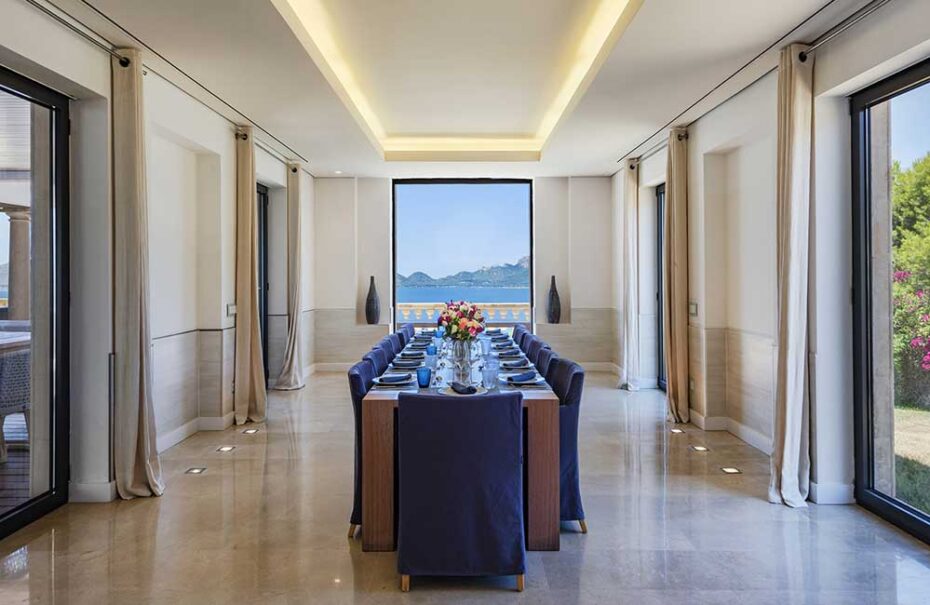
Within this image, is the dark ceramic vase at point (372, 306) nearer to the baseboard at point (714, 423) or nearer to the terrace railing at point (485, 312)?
the terrace railing at point (485, 312)

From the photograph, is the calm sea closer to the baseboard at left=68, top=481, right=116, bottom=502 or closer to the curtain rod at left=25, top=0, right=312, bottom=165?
the curtain rod at left=25, top=0, right=312, bottom=165

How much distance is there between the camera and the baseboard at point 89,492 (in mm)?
3648

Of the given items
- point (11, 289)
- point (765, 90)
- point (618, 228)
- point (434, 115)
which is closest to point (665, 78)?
point (765, 90)

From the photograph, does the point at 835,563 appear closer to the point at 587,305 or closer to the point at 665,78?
the point at 665,78

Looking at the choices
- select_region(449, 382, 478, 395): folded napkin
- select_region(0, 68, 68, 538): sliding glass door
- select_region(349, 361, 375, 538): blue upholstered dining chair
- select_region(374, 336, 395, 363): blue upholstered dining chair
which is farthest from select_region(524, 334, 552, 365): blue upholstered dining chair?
select_region(0, 68, 68, 538): sliding glass door

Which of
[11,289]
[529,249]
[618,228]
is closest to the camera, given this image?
[11,289]

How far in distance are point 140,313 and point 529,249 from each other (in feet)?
19.9

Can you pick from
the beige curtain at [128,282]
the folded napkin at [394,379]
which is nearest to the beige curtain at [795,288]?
the folded napkin at [394,379]

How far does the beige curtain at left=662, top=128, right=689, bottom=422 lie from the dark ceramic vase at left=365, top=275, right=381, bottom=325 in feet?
14.1

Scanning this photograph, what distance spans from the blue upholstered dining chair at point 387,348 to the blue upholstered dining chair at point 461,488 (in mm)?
2026

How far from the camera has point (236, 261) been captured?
565 centimetres

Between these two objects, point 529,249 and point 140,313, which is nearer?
point 140,313

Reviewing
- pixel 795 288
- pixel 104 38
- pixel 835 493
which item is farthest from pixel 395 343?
pixel 835 493

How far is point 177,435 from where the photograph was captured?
16.1ft
